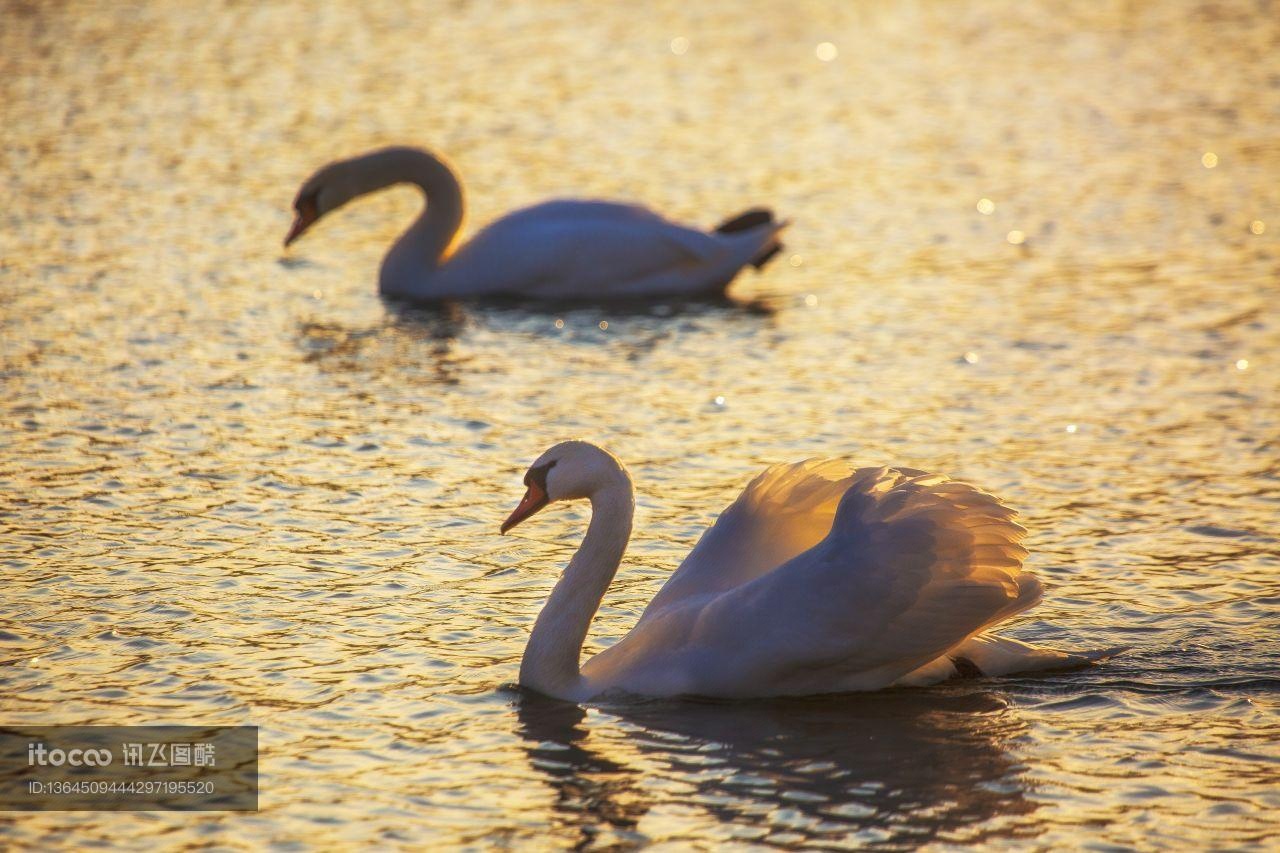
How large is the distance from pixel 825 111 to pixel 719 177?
2305 mm

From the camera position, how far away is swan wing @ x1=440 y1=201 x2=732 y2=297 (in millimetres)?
13023

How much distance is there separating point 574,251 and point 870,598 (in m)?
6.41

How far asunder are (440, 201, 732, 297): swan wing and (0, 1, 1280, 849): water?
0.42 metres

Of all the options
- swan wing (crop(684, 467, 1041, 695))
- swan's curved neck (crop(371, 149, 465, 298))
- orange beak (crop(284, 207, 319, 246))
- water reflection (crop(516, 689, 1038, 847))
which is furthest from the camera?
orange beak (crop(284, 207, 319, 246))

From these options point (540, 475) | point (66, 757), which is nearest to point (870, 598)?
point (540, 475)

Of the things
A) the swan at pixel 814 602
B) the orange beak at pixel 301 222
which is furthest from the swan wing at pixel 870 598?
the orange beak at pixel 301 222

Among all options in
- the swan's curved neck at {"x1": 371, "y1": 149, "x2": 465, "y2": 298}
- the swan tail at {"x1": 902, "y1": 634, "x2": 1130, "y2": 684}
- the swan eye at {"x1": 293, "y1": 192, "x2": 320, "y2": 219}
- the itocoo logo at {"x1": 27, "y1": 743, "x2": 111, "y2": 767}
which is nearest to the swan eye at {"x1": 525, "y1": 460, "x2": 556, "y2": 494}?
the swan tail at {"x1": 902, "y1": 634, "x2": 1130, "y2": 684}

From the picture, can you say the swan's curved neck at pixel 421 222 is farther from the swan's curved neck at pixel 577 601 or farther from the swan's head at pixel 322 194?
the swan's curved neck at pixel 577 601

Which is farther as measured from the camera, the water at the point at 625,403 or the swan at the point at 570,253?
the swan at the point at 570,253

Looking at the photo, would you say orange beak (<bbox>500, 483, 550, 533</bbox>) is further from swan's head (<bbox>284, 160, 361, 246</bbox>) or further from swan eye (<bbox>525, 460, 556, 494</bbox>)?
swan's head (<bbox>284, 160, 361, 246</bbox>)

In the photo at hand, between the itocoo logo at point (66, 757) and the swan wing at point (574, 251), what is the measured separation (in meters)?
6.86

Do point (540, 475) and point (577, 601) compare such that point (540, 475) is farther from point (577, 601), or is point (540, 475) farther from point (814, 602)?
point (814, 602)

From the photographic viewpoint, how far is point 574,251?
13.0 meters

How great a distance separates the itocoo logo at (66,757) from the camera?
21.2 ft
